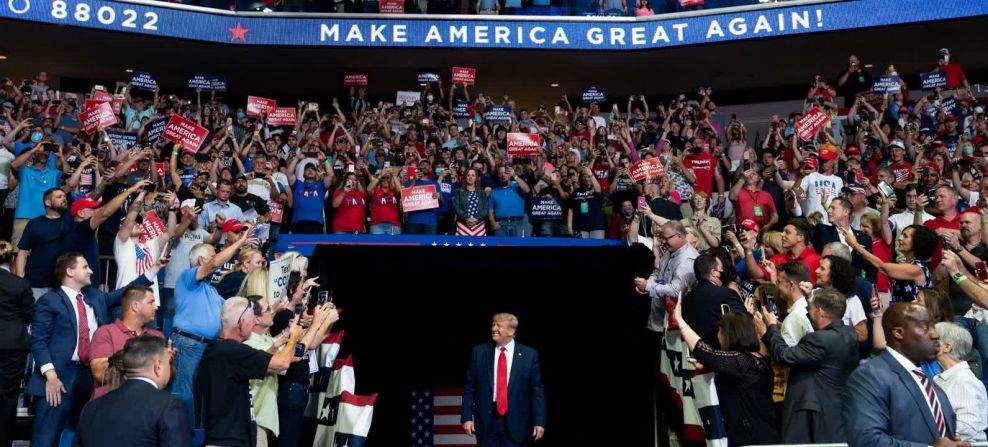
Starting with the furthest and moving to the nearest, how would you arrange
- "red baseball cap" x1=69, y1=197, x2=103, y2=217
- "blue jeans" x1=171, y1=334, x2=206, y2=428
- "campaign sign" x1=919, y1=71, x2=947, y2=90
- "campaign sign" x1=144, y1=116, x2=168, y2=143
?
"campaign sign" x1=919, y1=71, x2=947, y2=90, "campaign sign" x1=144, y1=116, x2=168, y2=143, "red baseball cap" x1=69, y1=197, x2=103, y2=217, "blue jeans" x1=171, y1=334, x2=206, y2=428

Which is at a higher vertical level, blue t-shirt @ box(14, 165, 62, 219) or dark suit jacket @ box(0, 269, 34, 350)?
blue t-shirt @ box(14, 165, 62, 219)

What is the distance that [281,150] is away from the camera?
17.2 meters

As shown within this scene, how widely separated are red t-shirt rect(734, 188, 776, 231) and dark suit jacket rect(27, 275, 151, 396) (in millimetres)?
8394

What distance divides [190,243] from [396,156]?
5207 millimetres

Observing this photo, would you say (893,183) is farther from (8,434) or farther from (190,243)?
(8,434)

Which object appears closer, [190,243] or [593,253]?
[593,253]

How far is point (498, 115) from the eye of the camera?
18.1 m

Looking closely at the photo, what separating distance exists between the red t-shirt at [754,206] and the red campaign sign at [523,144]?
3.24m

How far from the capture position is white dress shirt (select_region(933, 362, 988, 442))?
601 cm

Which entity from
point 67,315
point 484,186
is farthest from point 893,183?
point 67,315

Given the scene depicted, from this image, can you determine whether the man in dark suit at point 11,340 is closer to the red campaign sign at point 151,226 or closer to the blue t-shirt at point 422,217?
the red campaign sign at point 151,226

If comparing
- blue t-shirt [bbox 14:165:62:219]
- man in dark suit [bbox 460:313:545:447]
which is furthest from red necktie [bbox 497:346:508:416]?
blue t-shirt [bbox 14:165:62:219]

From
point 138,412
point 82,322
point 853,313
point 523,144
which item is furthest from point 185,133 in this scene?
point 853,313

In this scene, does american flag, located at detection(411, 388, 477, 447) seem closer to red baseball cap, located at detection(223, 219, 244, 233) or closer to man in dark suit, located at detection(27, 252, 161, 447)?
red baseball cap, located at detection(223, 219, 244, 233)
